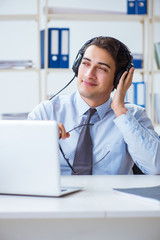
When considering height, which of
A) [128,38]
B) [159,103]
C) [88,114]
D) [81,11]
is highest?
[81,11]

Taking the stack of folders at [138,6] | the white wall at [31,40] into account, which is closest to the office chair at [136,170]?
the stack of folders at [138,6]

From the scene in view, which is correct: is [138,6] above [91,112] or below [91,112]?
above

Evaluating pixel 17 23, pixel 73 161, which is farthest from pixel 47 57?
pixel 73 161

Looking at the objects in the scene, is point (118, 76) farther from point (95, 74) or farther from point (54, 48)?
point (54, 48)

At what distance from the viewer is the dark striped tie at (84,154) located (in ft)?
5.53

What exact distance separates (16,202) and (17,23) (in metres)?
→ 2.94

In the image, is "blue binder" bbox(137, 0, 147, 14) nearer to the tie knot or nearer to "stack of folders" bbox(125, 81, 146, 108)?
"stack of folders" bbox(125, 81, 146, 108)

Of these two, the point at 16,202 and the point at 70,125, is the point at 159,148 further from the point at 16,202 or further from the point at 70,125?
the point at 16,202

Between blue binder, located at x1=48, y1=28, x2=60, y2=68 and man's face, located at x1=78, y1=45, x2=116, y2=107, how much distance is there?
4.18 feet

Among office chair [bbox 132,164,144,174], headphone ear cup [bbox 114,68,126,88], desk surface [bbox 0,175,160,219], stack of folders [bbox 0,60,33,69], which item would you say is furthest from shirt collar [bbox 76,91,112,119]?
stack of folders [bbox 0,60,33,69]

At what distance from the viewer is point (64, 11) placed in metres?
3.23

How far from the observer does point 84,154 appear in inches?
67.8

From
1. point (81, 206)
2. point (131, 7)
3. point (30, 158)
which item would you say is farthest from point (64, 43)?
point (81, 206)

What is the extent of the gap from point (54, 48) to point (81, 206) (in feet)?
7.52
